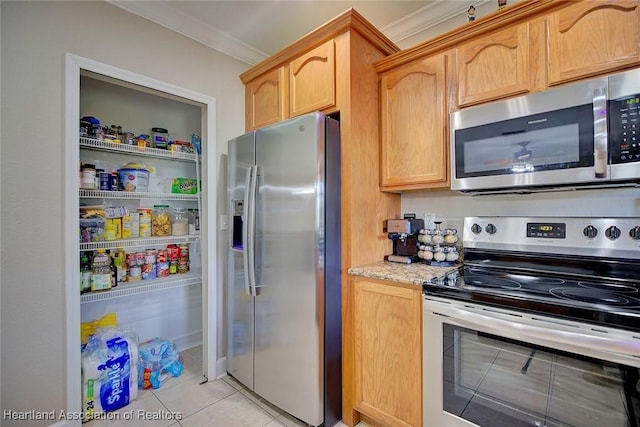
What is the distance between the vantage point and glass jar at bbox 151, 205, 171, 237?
2365mm

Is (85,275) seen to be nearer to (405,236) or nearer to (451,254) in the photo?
(405,236)

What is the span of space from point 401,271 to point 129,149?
2.16 metres

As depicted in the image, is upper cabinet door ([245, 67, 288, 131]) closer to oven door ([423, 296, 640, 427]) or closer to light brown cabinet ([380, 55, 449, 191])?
light brown cabinet ([380, 55, 449, 191])

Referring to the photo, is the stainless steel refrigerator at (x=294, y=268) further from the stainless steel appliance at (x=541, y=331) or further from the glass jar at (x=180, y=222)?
the glass jar at (x=180, y=222)

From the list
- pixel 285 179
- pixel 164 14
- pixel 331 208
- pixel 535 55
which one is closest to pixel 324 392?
pixel 331 208

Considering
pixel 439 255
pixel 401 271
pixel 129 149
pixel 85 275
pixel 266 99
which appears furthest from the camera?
pixel 266 99

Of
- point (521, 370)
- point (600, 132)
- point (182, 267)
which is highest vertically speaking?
point (600, 132)

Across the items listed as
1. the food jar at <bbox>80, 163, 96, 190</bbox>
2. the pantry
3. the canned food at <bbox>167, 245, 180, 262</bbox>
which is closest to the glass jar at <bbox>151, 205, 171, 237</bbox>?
the pantry

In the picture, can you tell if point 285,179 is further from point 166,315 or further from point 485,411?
point 166,315

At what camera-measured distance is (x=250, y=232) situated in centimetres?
182

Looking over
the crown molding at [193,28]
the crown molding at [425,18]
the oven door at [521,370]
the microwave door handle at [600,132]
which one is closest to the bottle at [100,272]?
the crown molding at [193,28]

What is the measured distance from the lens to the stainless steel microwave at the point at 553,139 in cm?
120

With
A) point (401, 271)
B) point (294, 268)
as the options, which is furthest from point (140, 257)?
point (401, 271)

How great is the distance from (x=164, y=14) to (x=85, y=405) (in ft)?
8.48
